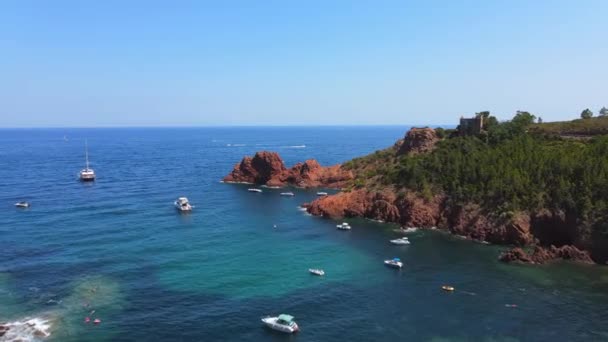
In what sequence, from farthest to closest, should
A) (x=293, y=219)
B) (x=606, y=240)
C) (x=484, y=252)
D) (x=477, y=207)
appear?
(x=293, y=219) → (x=477, y=207) → (x=484, y=252) → (x=606, y=240)

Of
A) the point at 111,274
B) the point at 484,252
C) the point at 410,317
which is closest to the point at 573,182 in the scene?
the point at 484,252

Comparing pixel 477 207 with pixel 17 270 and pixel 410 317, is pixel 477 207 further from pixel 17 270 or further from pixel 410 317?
pixel 17 270

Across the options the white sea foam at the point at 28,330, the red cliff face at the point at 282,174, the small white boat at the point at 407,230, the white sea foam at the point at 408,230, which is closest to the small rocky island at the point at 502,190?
the white sea foam at the point at 408,230

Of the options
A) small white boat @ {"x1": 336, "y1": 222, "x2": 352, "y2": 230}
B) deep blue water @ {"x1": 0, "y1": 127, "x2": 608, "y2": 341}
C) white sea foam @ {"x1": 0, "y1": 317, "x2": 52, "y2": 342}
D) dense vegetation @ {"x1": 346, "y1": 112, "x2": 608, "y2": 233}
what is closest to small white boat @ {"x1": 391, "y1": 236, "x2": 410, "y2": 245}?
deep blue water @ {"x1": 0, "y1": 127, "x2": 608, "y2": 341}

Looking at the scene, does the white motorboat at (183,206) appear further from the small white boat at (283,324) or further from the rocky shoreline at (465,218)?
the small white boat at (283,324)

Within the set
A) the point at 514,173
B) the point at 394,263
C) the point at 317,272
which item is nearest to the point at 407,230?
the point at 394,263

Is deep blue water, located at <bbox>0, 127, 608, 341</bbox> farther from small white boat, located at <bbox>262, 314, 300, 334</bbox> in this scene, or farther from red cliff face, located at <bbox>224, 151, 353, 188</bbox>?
red cliff face, located at <bbox>224, 151, 353, 188</bbox>

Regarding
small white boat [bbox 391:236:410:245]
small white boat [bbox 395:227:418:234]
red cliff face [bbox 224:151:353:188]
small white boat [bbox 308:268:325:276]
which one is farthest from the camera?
red cliff face [bbox 224:151:353:188]
